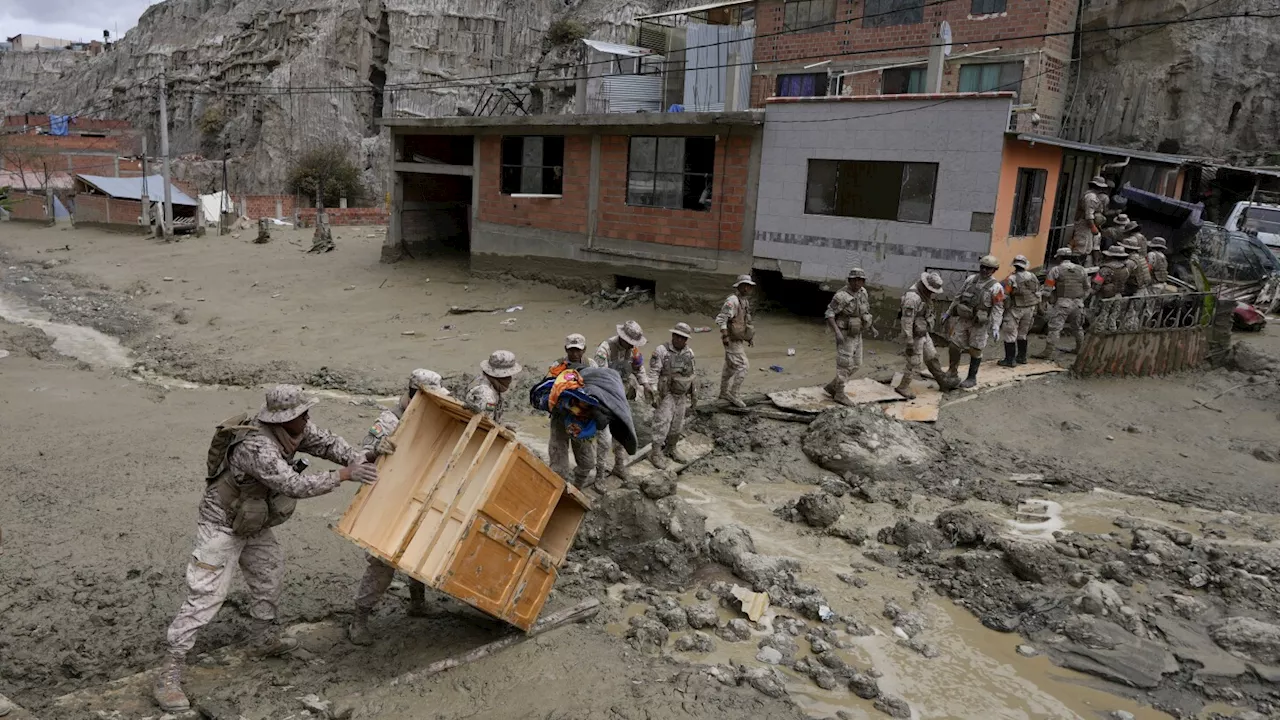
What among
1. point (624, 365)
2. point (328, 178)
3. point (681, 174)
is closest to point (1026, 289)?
point (624, 365)

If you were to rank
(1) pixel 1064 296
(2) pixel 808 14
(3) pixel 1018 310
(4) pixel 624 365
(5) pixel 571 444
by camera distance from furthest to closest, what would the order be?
(2) pixel 808 14, (1) pixel 1064 296, (3) pixel 1018 310, (4) pixel 624 365, (5) pixel 571 444

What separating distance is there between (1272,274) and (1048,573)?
481 inches

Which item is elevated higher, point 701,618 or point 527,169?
point 527,169

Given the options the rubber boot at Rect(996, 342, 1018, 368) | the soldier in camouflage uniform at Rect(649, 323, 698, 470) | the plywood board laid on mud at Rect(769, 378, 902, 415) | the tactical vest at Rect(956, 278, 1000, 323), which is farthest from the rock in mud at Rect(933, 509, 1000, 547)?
the rubber boot at Rect(996, 342, 1018, 368)

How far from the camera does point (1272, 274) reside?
14.8 m

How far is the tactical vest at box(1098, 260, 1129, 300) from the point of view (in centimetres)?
1188

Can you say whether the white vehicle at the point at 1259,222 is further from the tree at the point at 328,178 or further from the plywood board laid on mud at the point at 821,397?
the tree at the point at 328,178

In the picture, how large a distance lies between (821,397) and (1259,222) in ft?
41.2

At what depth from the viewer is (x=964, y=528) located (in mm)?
6859

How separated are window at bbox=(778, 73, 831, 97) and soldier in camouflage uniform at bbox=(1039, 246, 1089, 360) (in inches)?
651

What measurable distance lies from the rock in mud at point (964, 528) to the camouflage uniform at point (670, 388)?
2830 mm

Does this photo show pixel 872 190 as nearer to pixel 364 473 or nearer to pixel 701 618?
pixel 701 618

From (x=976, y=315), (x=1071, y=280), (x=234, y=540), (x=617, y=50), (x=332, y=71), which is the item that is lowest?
(x=234, y=540)

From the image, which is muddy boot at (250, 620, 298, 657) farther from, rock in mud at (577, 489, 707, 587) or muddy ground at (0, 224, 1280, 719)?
rock in mud at (577, 489, 707, 587)
